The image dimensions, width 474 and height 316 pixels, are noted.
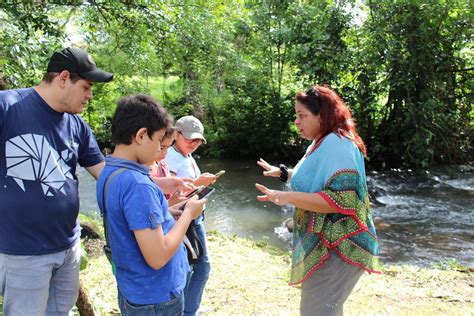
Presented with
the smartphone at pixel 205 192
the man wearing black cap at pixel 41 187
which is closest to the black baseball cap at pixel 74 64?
the man wearing black cap at pixel 41 187

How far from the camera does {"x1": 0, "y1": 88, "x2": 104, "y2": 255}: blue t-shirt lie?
6.57 ft

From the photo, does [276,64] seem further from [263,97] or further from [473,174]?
[473,174]

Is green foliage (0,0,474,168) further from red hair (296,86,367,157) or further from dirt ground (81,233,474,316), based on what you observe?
red hair (296,86,367,157)

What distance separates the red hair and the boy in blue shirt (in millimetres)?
862

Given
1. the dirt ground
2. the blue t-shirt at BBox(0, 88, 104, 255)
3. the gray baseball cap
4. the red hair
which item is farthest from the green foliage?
the blue t-shirt at BBox(0, 88, 104, 255)

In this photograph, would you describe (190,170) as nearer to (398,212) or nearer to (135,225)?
(135,225)

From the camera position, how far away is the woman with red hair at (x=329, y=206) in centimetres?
228

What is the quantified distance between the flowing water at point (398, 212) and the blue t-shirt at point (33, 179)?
504 centimetres

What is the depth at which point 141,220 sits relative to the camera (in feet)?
5.53

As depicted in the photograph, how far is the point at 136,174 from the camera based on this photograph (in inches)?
69.0

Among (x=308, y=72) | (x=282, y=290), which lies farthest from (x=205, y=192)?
(x=308, y=72)

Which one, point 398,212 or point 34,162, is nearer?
point 34,162

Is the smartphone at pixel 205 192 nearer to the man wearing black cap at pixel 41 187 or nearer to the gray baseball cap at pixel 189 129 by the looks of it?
the man wearing black cap at pixel 41 187

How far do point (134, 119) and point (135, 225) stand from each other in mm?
427
